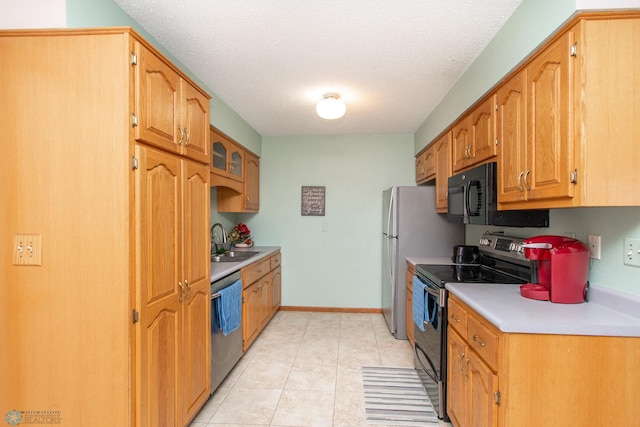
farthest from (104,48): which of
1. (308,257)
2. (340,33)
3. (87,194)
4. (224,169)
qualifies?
(308,257)

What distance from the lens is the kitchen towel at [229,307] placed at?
2.24m

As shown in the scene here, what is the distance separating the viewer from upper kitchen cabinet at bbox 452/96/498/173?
1.98 metres

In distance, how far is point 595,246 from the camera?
60.3 inches

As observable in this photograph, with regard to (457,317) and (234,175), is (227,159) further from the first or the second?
(457,317)

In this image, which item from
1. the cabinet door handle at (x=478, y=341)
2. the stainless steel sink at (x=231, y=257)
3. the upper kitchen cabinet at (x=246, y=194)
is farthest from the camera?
the upper kitchen cabinet at (x=246, y=194)

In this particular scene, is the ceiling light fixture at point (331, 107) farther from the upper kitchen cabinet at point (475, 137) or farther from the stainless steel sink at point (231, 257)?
the stainless steel sink at point (231, 257)

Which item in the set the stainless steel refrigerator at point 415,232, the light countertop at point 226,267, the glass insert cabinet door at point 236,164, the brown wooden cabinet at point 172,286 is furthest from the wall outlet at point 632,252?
the glass insert cabinet door at point 236,164

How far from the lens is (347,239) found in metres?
4.26

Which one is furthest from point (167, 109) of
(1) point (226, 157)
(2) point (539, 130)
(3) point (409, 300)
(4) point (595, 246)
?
(3) point (409, 300)

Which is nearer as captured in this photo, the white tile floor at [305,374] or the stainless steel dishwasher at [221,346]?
the white tile floor at [305,374]

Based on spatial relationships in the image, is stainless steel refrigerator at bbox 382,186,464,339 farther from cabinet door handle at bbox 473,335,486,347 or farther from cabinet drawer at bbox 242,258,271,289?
cabinet door handle at bbox 473,335,486,347

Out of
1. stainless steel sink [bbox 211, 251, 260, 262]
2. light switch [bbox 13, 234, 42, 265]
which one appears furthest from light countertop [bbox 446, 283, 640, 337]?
stainless steel sink [bbox 211, 251, 260, 262]

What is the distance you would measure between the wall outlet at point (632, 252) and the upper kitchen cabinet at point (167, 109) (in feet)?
7.06

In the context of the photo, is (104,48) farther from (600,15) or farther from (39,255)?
(600,15)
